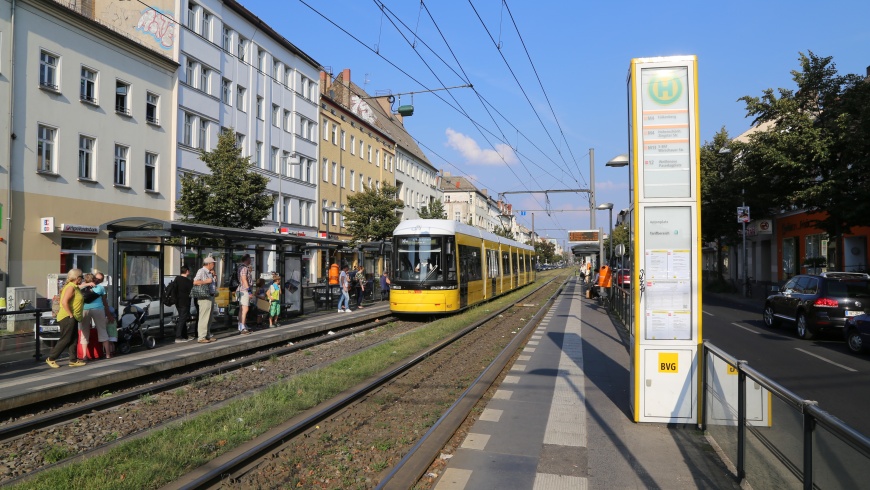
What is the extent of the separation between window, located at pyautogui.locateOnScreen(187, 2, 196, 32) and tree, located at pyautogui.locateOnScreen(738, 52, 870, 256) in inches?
1069

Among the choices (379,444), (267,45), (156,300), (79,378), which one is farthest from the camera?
(267,45)

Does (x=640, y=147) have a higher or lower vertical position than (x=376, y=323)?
higher

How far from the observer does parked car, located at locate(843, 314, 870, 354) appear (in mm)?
12180

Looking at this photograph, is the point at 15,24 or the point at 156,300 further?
the point at 15,24

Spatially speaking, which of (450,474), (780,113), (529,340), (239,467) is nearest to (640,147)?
(450,474)

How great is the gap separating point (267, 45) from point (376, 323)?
89.0ft

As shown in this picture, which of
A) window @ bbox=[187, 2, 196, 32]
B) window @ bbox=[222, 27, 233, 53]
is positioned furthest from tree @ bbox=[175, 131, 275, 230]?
window @ bbox=[222, 27, 233, 53]

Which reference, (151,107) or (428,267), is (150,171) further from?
(428,267)

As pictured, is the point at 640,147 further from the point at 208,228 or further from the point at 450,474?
the point at 208,228

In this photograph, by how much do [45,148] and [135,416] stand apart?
793 inches

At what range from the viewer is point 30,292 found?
56.4 ft

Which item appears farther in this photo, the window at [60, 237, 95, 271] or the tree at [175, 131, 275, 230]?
the tree at [175, 131, 275, 230]

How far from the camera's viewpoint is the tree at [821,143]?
22.2 meters

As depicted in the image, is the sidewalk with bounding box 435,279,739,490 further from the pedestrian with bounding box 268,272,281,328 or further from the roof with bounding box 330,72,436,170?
the roof with bounding box 330,72,436,170
